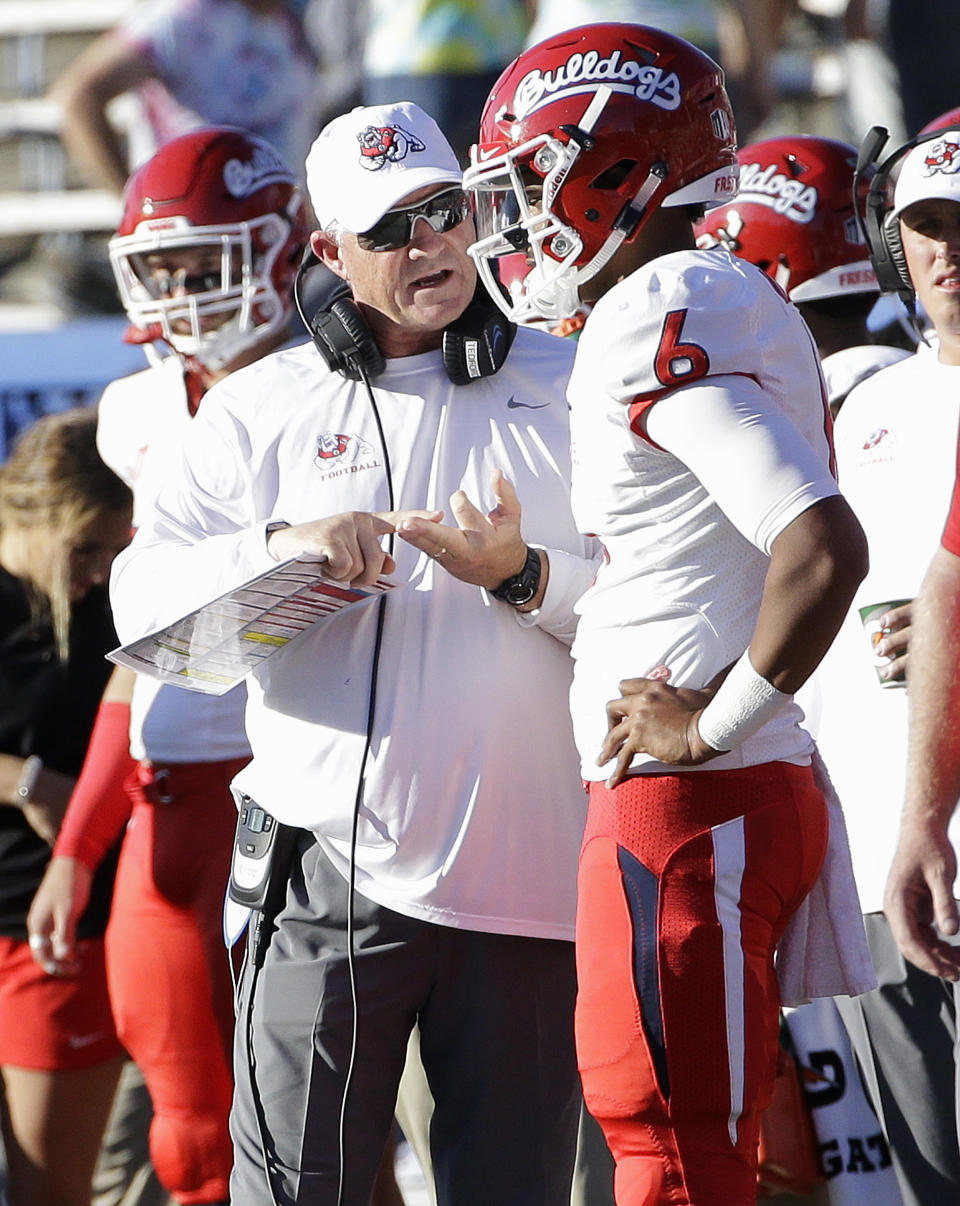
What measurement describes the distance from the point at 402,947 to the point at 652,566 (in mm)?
691

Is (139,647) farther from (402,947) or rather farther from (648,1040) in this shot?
(648,1040)

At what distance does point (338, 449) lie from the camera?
246 cm

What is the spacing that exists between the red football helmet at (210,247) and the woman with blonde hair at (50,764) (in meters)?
0.36

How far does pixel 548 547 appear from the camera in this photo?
2.47 m

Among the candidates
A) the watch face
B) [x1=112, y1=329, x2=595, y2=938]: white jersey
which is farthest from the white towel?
the watch face

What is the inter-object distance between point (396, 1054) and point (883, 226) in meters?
1.50

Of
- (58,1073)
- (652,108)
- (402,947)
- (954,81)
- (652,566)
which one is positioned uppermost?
(954,81)

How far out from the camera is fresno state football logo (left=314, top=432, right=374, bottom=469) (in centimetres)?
245

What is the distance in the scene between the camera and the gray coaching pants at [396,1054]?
93.7 inches

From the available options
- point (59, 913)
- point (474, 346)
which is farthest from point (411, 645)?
point (59, 913)

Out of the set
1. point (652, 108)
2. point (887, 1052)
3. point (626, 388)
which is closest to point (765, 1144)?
→ point (887, 1052)

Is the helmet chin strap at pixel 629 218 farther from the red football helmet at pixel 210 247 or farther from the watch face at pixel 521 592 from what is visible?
the red football helmet at pixel 210 247

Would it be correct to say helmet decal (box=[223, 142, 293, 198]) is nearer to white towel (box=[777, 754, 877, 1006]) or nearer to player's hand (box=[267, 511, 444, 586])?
player's hand (box=[267, 511, 444, 586])

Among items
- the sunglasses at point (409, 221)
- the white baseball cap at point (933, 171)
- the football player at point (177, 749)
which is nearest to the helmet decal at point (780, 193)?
the white baseball cap at point (933, 171)
